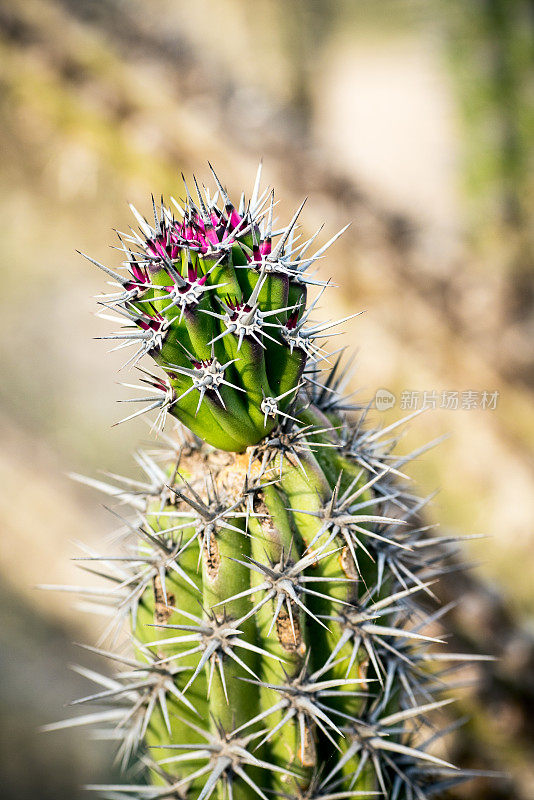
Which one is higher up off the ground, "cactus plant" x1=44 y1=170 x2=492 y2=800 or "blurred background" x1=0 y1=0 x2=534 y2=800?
"blurred background" x1=0 y1=0 x2=534 y2=800

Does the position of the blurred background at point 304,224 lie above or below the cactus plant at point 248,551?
above

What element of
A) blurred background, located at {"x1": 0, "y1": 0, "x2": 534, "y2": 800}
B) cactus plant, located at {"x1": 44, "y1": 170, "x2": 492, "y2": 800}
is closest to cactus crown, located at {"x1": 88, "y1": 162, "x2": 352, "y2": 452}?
cactus plant, located at {"x1": 44, "y1": 170, "x2": 492, "y2": 800}

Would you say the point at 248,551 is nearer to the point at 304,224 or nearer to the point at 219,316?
the point at 219,316

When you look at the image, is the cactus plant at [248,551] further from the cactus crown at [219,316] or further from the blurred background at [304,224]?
the blurred background at [304,224]

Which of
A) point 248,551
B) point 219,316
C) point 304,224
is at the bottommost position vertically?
point 248,551

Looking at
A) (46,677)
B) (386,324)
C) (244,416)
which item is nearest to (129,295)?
(244,416)

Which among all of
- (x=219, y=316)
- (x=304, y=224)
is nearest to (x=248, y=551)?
(x=219, y=316)

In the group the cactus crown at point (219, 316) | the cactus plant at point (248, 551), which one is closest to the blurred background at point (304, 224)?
the cactus plant at point (248, 551)

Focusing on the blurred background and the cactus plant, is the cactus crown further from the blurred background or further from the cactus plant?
the blurred background
